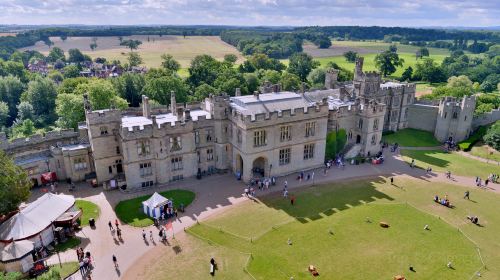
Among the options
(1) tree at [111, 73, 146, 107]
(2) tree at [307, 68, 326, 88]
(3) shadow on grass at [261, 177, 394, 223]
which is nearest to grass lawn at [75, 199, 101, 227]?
(3) shadow on grass at [261, 177, 394, 223]

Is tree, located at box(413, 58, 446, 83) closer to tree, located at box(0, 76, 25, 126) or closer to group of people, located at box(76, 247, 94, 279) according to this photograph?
group of people, located at box(76, 247, 94, 279)

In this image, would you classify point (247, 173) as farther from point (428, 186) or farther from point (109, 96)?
point (109, 96)

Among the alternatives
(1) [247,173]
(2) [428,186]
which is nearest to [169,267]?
(1) [247,173]

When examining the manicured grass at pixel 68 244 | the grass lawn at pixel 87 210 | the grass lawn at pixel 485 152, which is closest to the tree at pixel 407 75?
the grass lawn at pixel 485 152

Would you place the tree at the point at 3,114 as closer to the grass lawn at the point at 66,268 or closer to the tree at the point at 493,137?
the grass lawn at the point at 66,268

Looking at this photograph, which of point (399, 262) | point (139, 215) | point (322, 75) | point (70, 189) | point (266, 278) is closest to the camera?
point (266, 278)
